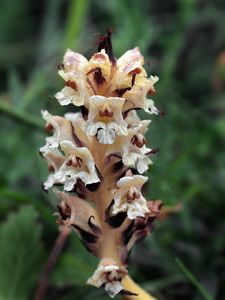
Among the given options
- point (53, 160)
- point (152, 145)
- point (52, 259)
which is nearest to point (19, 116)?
point (152, 145)

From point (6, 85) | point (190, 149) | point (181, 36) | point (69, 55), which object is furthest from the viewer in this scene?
point (6, 85)

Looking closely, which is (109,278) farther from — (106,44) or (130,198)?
(106,44)

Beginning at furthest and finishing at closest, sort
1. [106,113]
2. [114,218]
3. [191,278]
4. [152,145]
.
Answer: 1. [152,145]
2. [191,278]
3. [114,218]
4. [106,113]

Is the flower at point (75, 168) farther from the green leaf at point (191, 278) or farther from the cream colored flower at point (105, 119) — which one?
the green leaf at point (191, 278)

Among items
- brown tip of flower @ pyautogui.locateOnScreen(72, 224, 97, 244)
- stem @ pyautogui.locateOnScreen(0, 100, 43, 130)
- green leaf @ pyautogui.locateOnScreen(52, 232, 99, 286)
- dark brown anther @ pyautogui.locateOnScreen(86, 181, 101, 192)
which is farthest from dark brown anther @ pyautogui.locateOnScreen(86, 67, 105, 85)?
stem @ pyautogui.locateOnScreen(0, 100, 43, 130)

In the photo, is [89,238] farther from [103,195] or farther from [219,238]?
[219,238]

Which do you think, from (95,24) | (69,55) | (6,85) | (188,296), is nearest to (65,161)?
(69,55)

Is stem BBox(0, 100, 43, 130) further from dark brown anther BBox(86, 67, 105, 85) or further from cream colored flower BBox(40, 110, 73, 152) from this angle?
dark brown anther BBox(86, 67, 105, 85)
